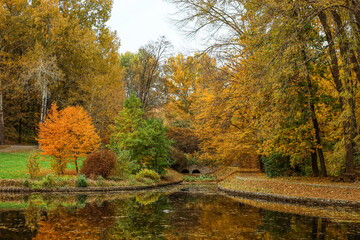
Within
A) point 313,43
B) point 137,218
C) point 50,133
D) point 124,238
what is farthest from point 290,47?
point 50,133

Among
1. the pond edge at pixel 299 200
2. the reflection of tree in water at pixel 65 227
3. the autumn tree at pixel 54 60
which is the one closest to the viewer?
the reflection of tree in water at pixel 65 227

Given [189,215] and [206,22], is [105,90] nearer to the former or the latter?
[206,22]

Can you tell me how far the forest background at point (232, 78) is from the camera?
1378 centimetres

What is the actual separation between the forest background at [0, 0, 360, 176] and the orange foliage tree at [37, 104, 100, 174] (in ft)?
22.7

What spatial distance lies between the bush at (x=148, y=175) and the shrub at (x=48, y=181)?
6847 millimetres

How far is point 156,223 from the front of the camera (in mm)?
9445

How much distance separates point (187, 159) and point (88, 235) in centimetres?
2967

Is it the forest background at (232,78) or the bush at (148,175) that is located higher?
the forest background at (232,78)

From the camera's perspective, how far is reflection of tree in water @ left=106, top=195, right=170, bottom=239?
25.7 feet

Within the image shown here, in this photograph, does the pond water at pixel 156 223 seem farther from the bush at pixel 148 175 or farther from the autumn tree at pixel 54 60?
the autumn tree at pixel 54 60

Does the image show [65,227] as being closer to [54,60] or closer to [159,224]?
[159,224]

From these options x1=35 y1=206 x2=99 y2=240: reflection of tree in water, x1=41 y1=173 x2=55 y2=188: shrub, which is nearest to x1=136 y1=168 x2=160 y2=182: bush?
x1=41 y1=173 x2=55 y2=188: shrub

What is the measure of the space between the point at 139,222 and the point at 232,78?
14.6m

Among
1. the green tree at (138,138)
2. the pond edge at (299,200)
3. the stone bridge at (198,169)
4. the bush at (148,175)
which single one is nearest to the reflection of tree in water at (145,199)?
the pond edge at (299,200)
